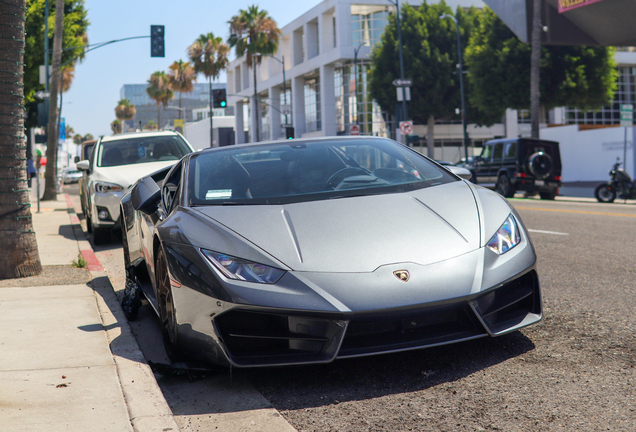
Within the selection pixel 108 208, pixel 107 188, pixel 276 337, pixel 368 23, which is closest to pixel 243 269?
pixel 276 337

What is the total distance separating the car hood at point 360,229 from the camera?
3459 mm

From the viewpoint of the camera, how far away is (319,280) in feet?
10.8

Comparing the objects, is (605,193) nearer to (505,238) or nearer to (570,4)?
(570,4)

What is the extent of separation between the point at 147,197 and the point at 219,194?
870mm

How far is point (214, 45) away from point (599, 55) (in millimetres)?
40714

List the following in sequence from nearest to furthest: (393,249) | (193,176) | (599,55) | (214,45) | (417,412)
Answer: (417,412) → (393,249) → (193,176) → (599,55) → (214,45)

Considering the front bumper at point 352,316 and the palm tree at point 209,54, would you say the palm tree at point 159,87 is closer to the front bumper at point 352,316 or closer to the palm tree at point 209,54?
the palm tree at point 209,54

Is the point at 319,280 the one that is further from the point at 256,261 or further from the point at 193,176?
the point at 193,176

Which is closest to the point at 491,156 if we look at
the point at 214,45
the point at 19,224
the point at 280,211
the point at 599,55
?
the point at 599,55

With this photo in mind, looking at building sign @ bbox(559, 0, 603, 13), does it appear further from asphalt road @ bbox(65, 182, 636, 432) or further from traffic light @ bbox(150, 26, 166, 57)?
asphalt road @ bbox(65, 182, 636, 432)

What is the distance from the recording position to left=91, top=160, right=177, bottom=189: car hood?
10406mm

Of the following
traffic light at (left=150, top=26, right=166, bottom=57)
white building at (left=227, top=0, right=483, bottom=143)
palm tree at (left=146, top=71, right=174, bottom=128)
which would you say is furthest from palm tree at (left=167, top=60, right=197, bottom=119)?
traffic light at (left=150, top=26, right=166, bottom=57)

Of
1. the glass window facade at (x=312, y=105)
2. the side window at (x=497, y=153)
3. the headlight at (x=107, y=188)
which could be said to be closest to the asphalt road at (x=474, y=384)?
the headlight at (x=107, y=188)

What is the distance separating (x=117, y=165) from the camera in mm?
11164
